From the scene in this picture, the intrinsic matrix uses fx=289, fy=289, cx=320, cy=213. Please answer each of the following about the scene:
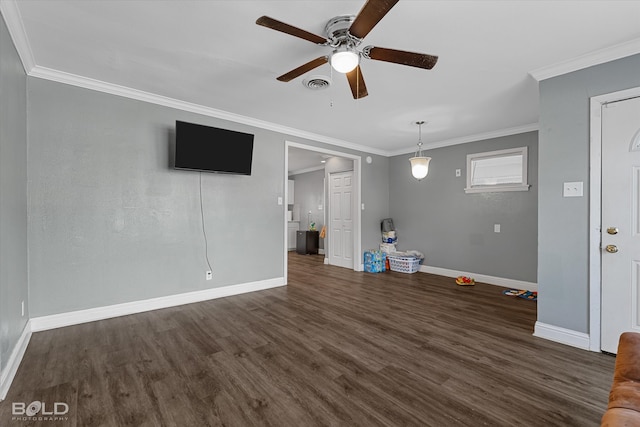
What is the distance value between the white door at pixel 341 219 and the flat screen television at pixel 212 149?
2.79m

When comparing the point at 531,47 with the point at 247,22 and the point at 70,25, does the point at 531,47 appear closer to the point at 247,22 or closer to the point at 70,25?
the point at 247,22

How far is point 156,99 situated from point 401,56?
299 cm

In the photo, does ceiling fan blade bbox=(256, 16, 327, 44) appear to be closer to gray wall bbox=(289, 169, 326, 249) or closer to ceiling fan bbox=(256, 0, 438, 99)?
ceiling fan bbox=(256, 0, 438, 99)

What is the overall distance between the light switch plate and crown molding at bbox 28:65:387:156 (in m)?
3.60

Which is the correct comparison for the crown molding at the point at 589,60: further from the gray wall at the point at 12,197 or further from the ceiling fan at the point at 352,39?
the gray wall at the point at 12,197

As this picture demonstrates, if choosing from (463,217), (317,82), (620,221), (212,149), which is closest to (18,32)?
(212,149)

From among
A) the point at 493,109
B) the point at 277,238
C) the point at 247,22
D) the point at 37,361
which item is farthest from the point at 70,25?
the point at 493,109

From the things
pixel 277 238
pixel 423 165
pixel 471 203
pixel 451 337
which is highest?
pixel 423 165

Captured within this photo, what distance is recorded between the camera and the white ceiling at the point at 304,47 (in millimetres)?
2006

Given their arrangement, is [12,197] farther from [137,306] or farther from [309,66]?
[309,66]

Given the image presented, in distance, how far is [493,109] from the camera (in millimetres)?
3863

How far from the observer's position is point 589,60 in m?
2.55

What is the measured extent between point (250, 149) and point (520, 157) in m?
4.29

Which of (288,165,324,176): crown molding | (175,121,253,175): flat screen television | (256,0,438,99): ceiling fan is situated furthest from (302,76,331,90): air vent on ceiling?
(288,165,324,176): crown molding
